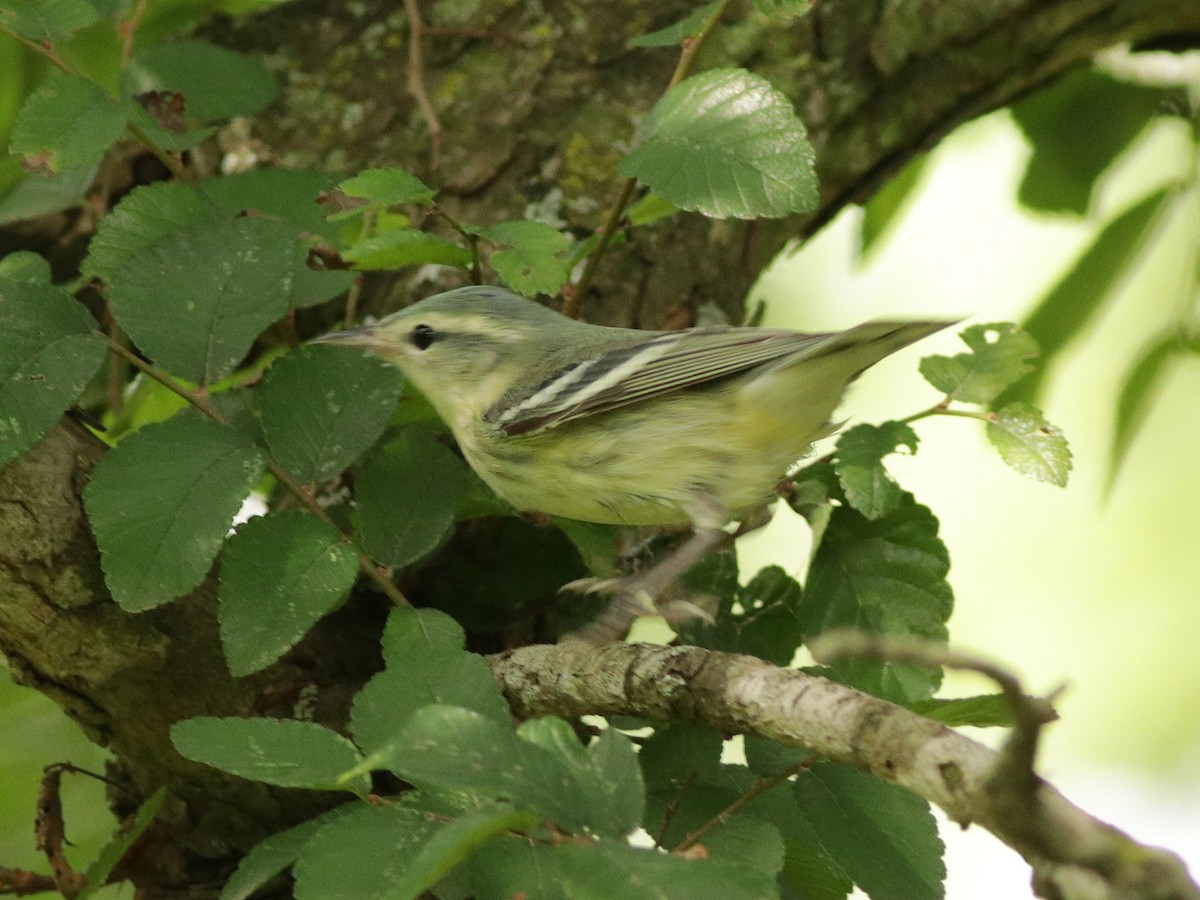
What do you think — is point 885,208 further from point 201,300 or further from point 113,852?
point 113,852

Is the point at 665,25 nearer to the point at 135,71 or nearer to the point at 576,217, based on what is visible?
the point at 576,217

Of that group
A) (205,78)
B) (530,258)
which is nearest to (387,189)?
(530,258)

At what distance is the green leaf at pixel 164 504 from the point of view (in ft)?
6.23

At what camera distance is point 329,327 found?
3.11m

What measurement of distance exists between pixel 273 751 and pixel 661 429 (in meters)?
1.15

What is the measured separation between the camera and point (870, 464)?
224cm

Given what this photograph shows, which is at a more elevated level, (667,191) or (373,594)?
(667,191)

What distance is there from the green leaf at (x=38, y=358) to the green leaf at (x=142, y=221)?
223mm

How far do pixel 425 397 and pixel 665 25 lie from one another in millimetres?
1324

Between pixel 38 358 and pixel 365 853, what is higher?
pixel 38 358

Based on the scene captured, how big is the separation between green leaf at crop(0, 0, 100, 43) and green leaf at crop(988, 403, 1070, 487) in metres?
1.84

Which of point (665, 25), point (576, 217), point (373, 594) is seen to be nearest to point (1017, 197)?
point (665, 25)

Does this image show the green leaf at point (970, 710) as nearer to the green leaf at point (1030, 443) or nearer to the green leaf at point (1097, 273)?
the green leaf at point (1030, 443)

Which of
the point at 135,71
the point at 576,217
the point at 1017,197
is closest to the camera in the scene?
the point at 135,71
